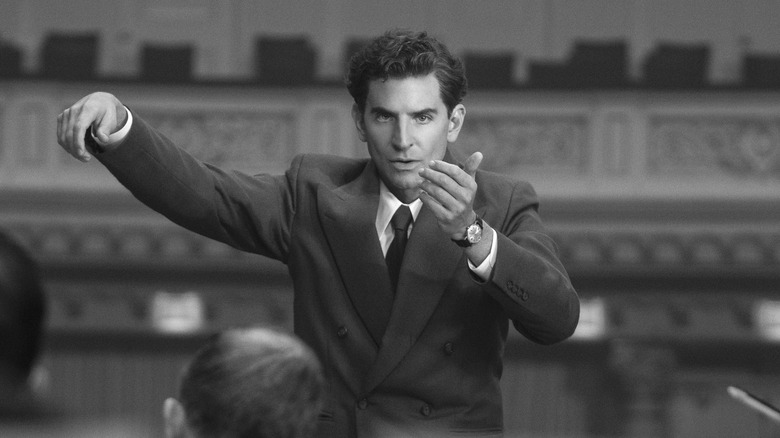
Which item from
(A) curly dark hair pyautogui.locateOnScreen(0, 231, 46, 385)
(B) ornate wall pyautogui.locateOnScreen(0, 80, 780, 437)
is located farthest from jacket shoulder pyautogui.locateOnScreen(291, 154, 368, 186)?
(B) ornate wall pyautogui.locateOnScreen(0, 80, 780, 437)

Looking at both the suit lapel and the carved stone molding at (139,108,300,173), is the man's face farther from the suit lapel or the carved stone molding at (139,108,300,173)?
the carved stone molding at (139,108,300,173)

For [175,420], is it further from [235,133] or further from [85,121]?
[235,133]

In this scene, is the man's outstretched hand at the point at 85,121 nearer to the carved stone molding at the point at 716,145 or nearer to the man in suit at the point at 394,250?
the man in suit at the point at 394,250

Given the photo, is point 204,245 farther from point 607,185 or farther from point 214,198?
point 214,198

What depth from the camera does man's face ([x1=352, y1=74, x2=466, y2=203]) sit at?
1917 millimetres

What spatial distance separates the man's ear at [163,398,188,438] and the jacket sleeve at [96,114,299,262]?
0.81m

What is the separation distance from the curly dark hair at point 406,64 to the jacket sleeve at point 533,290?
0.85ft

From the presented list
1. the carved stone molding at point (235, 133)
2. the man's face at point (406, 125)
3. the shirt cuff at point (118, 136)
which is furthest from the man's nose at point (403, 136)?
the carved stone molding at point (235, 133)

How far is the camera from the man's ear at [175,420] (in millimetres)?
1083

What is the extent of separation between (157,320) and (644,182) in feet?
10.5

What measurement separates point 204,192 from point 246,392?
91cm

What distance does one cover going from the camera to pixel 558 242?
7.51 metres

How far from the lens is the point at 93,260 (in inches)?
306

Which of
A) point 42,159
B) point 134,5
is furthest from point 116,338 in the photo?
point 134,5
